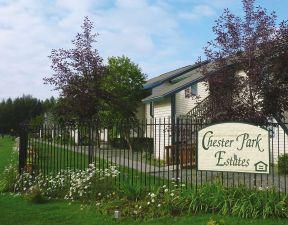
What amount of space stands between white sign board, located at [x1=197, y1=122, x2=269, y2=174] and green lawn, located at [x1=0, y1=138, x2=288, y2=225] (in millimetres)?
1732

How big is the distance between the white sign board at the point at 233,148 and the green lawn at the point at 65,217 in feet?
5.68

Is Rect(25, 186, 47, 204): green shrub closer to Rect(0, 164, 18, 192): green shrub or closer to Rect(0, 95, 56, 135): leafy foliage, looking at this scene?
Rect(0, 164, 18, 192): green shrub

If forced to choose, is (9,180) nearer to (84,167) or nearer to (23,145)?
(23,145)

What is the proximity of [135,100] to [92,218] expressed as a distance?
24756 millimetres

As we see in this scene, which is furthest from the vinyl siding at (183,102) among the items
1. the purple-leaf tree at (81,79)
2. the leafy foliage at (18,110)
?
the leafy foliage at (18,110)

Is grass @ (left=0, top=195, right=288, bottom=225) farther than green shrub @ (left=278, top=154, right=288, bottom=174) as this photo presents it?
No

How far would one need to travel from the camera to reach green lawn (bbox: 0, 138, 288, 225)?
31.2ft

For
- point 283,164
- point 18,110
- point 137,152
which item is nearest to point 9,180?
point 137,152

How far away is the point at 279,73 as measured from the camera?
12953mm

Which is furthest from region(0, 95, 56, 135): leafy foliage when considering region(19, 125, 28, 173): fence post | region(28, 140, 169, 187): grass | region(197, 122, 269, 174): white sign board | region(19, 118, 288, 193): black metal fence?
region(197, 122, 269, 174): white sign board

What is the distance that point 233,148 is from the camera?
11.2m

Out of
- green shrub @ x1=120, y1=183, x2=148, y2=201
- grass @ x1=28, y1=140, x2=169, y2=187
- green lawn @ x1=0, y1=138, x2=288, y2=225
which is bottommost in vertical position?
green lawn @ x1=0, y1=138, x2=288, y2=225

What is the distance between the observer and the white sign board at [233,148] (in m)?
11.0

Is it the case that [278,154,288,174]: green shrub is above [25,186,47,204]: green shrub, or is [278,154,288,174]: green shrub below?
above
